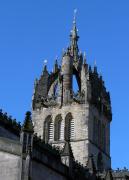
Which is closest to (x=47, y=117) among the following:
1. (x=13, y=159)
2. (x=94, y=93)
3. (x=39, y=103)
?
(x=39, y=103)

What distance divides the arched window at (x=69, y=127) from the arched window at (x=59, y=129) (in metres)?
0.68

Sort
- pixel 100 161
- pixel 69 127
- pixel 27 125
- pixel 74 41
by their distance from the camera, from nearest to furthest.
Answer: pixel 27 125, pixel 69 127, pixel 100 161, pixel 74 41

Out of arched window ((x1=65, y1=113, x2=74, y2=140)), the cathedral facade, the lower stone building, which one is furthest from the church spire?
the lower stone building

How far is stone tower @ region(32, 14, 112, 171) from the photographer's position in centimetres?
6831

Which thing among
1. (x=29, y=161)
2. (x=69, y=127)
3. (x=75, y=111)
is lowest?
(x=29, y=161)

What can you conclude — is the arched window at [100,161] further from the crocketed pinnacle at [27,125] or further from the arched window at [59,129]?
the crocketed pinnacle at [27,125]

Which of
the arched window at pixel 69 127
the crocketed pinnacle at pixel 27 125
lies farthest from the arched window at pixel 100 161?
the crocketed pinnacle at pixel 27 125

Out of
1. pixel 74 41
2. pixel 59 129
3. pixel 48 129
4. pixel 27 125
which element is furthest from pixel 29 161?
pixel 74 41

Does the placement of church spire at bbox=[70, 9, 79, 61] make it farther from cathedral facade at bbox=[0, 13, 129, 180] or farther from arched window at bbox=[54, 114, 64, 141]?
arched window at bbox=[54, 114, 64, 141]

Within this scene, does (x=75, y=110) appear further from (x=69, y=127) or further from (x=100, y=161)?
(x=100, y=161)

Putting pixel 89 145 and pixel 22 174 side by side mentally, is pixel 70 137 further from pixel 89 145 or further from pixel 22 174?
pixel 22 174

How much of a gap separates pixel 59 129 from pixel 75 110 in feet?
10.7

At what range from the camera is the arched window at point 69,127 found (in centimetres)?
6856

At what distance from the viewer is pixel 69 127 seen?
69312 millimetres
